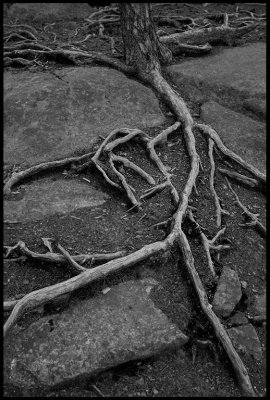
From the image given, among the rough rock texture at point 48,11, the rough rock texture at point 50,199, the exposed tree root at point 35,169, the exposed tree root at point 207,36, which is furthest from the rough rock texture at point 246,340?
the rough rock texture at point 48,11

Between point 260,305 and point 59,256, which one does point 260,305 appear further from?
point 59,256

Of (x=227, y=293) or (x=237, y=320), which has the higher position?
(x=227, y=293)

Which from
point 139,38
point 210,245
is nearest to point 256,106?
point 139,38

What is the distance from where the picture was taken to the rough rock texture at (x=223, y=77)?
865cm

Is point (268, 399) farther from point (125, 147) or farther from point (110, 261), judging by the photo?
point (125, 147)

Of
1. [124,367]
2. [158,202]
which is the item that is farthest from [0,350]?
[158,202]

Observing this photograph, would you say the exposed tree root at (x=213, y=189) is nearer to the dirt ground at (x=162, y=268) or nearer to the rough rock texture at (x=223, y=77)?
the dirt ground at (x=162, y=268)

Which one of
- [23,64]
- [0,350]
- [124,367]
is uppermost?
[23,64]

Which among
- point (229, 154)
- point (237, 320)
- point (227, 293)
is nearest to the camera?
point (237, 320)

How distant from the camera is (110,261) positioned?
16.2 feet

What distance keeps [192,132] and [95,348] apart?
13.5 feet

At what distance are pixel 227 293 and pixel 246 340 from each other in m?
0.54

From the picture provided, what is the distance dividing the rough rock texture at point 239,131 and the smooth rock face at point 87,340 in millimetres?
3460

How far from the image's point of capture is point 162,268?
17.0 feet
